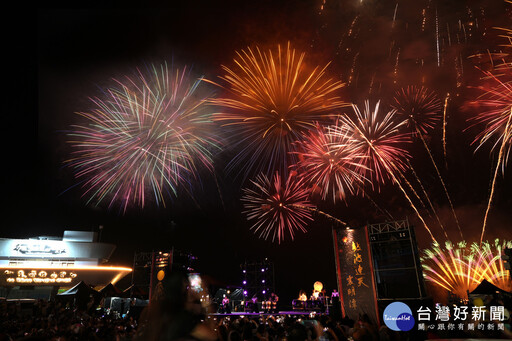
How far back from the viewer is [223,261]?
132 feet

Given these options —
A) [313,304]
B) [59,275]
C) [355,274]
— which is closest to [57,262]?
[59,275]

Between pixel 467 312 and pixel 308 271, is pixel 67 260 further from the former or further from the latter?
pixel 467 312

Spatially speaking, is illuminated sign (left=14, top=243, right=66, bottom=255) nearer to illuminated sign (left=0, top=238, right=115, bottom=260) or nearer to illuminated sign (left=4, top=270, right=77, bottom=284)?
illuminated sign (left=0, top=238, right=115, bottom=260)

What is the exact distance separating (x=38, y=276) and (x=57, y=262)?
8.52 ft

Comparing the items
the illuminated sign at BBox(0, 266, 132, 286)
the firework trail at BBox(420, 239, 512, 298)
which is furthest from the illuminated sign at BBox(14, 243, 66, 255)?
the firework trail at BBox(420, 239, 512, 298)

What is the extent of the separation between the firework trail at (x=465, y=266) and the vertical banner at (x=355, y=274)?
15253 millimetres

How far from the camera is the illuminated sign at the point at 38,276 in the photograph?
33.0 meters

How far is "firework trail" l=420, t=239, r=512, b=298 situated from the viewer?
25344 millimetres

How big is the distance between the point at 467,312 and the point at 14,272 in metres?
38.6

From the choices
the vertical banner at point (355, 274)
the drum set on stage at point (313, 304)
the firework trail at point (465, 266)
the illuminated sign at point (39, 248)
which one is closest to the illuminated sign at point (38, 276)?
the illuminated sign at point (39, 248)

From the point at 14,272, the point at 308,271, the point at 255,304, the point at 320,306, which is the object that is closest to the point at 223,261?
the point at 308,271

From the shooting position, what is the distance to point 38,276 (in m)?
33.9

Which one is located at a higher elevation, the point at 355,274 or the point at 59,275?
the point at 59,275

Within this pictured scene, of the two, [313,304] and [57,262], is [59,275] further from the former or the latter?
[313,304]
